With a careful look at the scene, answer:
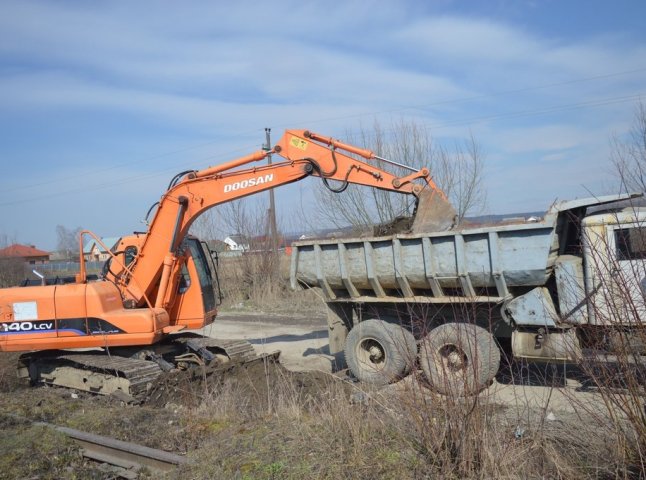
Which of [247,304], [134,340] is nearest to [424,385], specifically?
[134,340]

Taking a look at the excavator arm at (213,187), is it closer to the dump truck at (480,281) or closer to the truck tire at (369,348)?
the dump truck at (480,281)

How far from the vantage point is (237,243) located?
24844mm

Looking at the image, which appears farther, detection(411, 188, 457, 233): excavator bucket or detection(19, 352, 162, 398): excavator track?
detection(411, 188, 457, 233): excavator bucket

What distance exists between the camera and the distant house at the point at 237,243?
79.7ft

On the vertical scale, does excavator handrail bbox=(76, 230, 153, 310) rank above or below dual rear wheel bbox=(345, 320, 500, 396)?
above

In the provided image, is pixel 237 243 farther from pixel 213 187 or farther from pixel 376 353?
pixel 376 353

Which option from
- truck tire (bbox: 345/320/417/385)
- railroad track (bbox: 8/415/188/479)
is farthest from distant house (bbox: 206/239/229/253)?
railroad track (bbox: 8/415/188/479)

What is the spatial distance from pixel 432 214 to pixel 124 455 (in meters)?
5.44

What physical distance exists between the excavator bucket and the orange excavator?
0.6 inches

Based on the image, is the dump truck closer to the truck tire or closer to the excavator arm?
the truck tire

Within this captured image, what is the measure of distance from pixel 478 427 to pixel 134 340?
260 inches

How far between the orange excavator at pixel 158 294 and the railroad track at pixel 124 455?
2.15 meters

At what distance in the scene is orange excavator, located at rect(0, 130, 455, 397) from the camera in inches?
370

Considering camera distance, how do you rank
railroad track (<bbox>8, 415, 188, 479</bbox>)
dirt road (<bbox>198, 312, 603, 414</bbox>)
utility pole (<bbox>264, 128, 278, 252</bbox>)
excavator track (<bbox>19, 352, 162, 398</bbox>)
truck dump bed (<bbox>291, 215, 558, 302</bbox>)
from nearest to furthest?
railroad track (<bbox>8, 415, 188, 479</bbox>) → dirt road (<bbox>198, 312, 603, 414</bbox>) → truck dump bed (<bbox>291, 215, 558, 302</bbox>) → excavator track (<bbox>19, 352, 162, 398</bbox>) → utility pole (<bbox>264, 128, 278, 252</bbox>)
